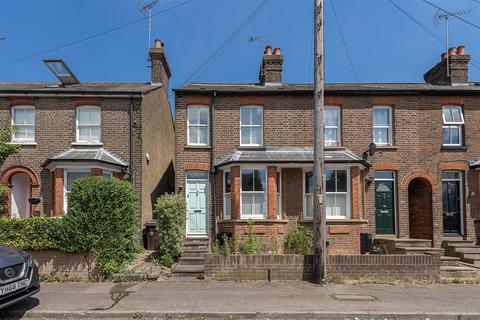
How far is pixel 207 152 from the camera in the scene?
15469 millimetres

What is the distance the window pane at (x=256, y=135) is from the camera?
15.7m

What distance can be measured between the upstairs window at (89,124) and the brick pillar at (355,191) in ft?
32.0

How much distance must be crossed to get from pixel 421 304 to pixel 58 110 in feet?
45.5

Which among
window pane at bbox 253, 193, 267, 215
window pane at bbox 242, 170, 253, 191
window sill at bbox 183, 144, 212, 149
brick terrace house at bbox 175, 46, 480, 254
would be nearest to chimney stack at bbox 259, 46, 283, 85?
brick terrace house at bbox 175, 46, 480, 254

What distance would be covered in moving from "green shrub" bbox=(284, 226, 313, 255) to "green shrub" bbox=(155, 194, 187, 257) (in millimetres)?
3490

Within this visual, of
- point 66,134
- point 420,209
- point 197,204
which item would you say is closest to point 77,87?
point 66,134

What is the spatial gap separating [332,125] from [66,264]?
35.1ft

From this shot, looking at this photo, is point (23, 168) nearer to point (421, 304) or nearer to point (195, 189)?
point (195, 189)

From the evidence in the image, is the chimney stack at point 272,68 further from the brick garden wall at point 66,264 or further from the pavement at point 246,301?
the brick garden wall at point 66,264

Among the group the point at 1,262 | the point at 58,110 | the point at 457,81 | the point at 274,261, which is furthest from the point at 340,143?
the point at 1,262

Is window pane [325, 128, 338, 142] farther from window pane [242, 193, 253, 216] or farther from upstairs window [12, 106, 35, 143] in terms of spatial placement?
upstairs window [12, 106, 35, 143]

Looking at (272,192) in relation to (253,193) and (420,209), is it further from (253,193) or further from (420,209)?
(420,209)

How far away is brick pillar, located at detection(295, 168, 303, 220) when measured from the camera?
48.6 ft

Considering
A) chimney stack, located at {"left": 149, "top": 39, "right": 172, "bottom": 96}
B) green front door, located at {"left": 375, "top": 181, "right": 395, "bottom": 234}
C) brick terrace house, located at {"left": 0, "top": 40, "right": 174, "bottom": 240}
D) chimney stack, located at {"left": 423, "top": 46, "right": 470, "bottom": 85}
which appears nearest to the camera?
brick terrace house, located at {"left": 0, "top": 40, "right": 174, "bottom": 240}
